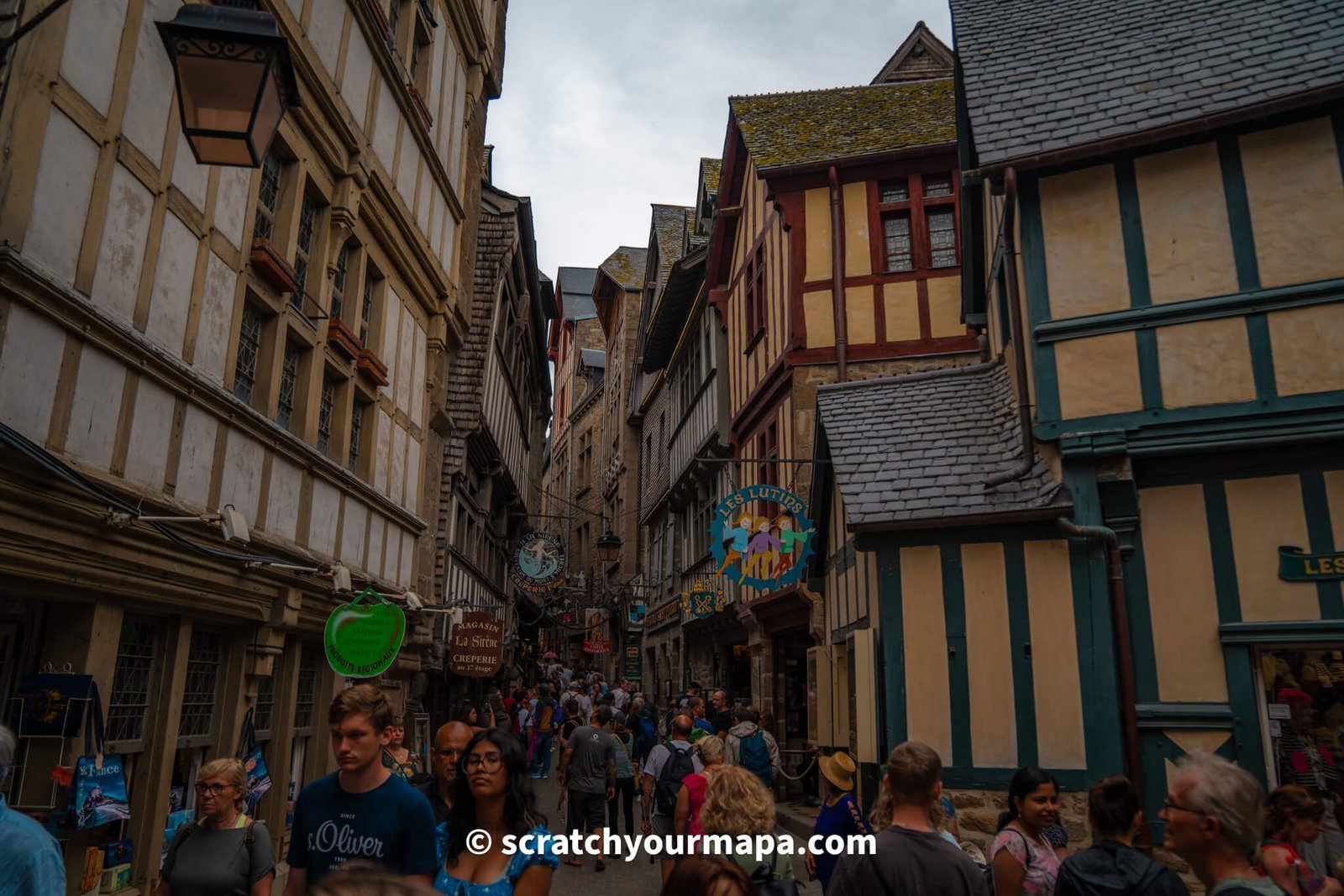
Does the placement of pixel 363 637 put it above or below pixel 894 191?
below

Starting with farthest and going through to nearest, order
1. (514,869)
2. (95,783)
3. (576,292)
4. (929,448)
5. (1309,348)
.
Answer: (576,292) < (929,448) < (1309,348) < (95,783) < (514,869)

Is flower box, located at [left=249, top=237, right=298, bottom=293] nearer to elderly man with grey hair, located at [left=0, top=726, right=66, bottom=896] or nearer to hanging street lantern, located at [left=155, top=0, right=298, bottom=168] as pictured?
hanging street lantern, located at [left=155, top=0, right=298, bottom=168]

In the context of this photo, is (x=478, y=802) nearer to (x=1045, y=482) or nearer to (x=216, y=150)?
(x=216, y=150)

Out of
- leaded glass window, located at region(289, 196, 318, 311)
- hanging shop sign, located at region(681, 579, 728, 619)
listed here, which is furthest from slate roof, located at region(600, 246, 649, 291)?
leaded glass window, located at region(289, 196, 318, 311)

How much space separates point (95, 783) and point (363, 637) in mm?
2335

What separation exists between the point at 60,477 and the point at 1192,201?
8020 mm

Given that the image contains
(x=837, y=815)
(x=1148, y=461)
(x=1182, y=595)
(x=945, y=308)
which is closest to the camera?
(x=837, y=815)

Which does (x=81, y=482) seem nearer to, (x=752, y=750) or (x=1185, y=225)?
(x=752, y=750)

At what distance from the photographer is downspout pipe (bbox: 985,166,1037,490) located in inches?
315

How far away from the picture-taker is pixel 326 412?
9414 millimetres

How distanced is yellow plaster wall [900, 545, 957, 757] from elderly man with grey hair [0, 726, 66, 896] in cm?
633

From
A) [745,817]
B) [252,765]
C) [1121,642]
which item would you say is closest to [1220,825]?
[745,817]

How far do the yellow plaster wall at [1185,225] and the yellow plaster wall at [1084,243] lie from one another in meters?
0.23

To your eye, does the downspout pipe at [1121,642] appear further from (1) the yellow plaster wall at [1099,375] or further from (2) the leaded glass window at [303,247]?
(2) the leaded glass window at [303,247]
